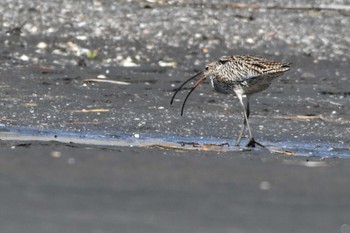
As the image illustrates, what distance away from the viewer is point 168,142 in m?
11.6

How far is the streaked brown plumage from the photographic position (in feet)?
39.7

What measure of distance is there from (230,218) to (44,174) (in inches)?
68.4

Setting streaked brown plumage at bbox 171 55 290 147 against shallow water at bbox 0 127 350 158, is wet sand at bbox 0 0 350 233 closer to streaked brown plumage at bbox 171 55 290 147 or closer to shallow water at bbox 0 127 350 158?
shallow water at bbox 0 127 350 158

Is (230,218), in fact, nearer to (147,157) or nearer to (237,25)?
(147,157)

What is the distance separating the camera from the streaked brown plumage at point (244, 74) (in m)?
12.1

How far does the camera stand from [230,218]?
829cm

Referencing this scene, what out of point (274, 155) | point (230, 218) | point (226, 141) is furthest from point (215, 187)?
point (226, 141)

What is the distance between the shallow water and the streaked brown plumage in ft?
1.23

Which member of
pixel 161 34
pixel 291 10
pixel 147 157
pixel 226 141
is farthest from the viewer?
pixel 291 10

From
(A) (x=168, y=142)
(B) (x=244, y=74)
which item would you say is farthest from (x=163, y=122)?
(A) (x=168, y=142)

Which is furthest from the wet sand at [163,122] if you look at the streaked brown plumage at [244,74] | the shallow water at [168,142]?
the streaked brown plumage at [244,74]

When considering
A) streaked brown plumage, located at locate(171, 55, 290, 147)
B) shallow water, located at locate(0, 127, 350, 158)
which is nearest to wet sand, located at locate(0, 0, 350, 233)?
shallow water, located at locate(0, 127, 350, 158)

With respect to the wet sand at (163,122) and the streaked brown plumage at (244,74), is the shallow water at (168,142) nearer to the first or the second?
the wet sand at (163,122)

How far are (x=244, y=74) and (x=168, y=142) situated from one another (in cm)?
121
